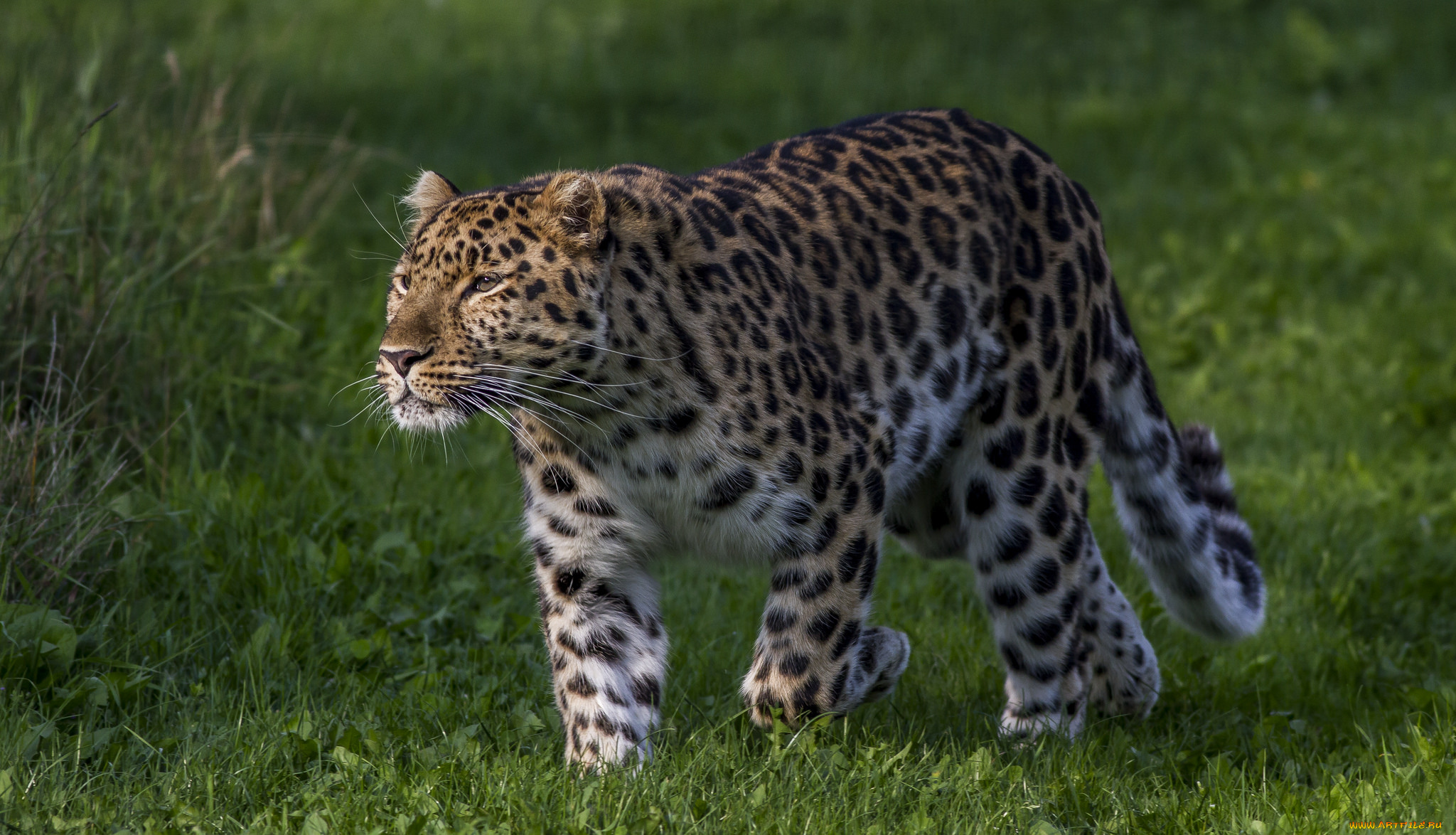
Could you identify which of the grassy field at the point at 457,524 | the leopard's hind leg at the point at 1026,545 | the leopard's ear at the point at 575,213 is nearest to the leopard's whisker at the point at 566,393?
the leopard's ear at the point at 575,213

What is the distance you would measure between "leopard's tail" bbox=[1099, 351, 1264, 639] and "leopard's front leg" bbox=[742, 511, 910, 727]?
1484 mm

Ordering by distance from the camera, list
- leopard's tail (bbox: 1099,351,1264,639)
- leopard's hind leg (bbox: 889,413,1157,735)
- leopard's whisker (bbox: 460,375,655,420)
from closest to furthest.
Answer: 1. leopard's whisker (bbox: 460,375,655,420)
2. leopard's hind leg (bbox: 889,413,1157,735)
3. leopard's tail (bbox: 1099,351,1264,639)

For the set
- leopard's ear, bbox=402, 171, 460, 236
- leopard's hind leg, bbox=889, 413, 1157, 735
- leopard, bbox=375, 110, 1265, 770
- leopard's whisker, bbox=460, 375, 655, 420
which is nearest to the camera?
leopard's whisker, bbox=460, 375, 655, 420

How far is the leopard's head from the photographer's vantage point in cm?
435

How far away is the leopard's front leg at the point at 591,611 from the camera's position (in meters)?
4.72

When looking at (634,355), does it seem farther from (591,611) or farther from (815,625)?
(815,625)

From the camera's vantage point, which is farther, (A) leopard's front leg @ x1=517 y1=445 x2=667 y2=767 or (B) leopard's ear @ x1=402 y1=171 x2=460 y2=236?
(B) leopard's ear @ x1=402 y1=171 x2=460 y2=236

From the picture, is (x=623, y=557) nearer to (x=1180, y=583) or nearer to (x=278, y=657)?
(x=278, y=657)

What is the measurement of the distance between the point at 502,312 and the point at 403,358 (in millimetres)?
312

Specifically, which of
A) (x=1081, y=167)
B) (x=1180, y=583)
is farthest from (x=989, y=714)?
(x=1081, y=167)

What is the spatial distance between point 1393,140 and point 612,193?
33.9 ft

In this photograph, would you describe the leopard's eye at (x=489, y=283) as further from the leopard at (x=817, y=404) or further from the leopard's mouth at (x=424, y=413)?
the leopard's mouth at (x=424, y=413)

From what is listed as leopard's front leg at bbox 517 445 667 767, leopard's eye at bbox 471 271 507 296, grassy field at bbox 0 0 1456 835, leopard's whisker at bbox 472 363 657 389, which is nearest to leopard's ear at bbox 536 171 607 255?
leopard's eye at bbox 471 271 507 296

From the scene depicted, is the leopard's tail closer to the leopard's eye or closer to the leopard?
the leopard
